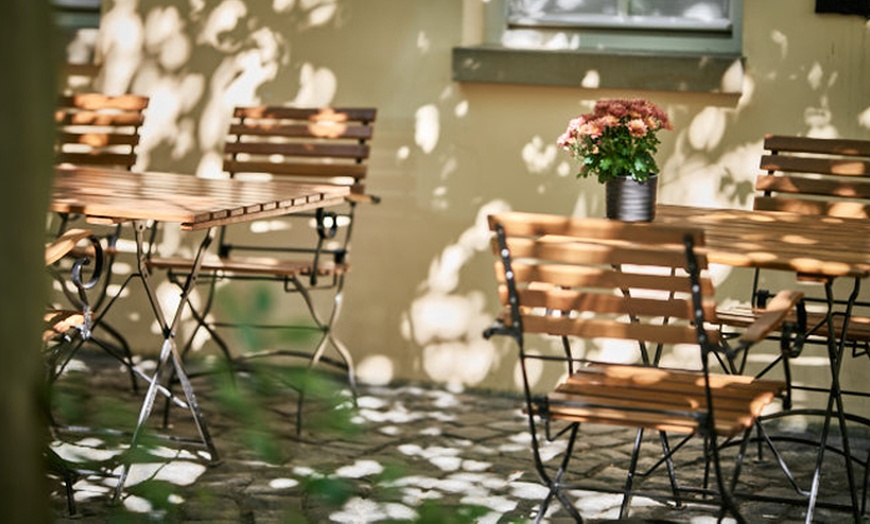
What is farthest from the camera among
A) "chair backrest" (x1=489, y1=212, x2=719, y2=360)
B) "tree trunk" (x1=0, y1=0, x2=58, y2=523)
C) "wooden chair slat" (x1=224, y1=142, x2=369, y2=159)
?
"wooden chair slat" (x1=224, y1=142, x2=369, y2=159)

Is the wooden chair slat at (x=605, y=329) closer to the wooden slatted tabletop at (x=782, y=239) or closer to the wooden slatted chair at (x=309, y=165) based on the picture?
the wooden slatted tabletop at (x=782, y=239)

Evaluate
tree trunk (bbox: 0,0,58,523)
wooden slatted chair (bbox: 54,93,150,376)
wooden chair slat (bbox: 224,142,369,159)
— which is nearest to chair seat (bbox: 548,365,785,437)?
wooden chair slat (bbox: 224,142,369,159)

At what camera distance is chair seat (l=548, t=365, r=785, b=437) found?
121 inches

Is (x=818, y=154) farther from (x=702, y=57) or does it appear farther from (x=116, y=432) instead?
(x=116, y=432)

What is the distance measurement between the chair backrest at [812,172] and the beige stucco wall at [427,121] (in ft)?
1.41

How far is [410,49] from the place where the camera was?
19.4 ft

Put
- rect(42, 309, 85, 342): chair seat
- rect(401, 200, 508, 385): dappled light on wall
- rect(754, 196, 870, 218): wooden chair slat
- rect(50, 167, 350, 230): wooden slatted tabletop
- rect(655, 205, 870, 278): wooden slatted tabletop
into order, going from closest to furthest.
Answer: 1. rect(655, 205, 870, 278): wooden slatted tabletop
2. rect(42, 309, 85, 342): chair seat
3. rect(50, 167, 350, 230): wooden slatted tabletop
4. rect(754, 196, 870, 218): wooden chair slat
5. rect(401, 200, 508, 385): dappled light on wall

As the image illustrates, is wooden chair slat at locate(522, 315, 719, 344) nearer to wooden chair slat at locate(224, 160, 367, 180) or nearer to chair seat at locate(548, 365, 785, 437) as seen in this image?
chair seat at locate(548, 365, 785, 437)

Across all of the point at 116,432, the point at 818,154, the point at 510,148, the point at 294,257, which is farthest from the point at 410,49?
the point at 116,432

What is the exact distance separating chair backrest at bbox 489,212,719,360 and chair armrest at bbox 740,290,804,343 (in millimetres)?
99

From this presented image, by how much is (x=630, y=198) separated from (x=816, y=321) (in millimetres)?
780

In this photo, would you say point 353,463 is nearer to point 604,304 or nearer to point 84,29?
point 604,304

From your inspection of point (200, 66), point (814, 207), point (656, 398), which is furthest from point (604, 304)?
point (200, 66)

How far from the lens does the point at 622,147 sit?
13.5 ft
